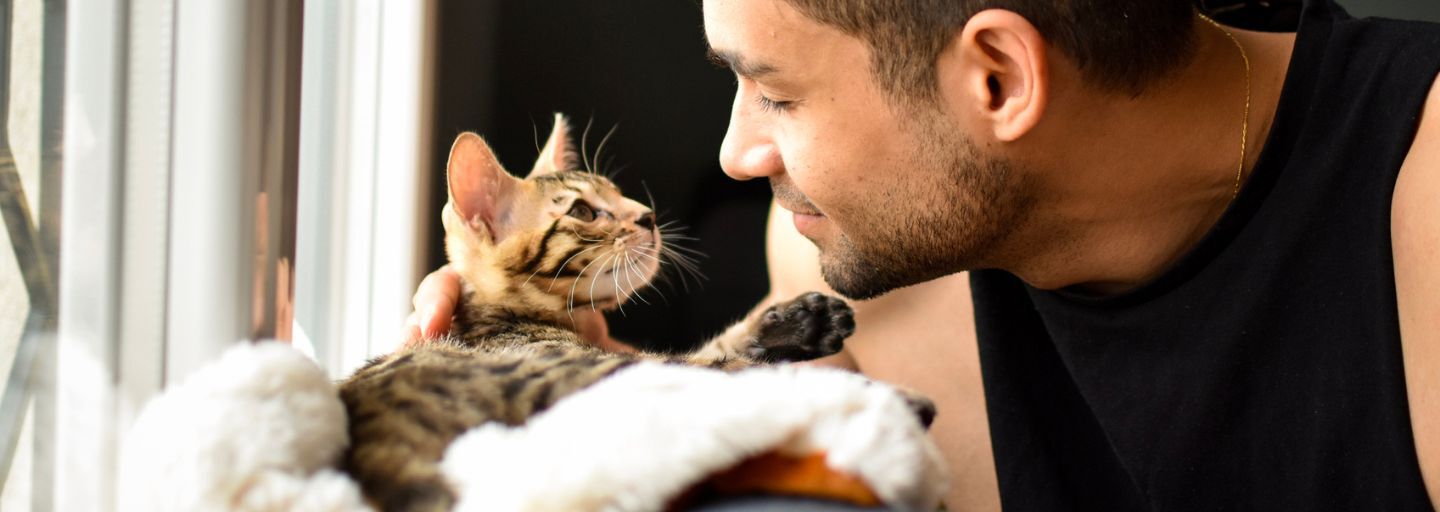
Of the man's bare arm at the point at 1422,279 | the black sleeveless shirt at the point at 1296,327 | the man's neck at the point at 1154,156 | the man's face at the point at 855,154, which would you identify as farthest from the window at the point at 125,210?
the man's bare arm at the point at 1422,279

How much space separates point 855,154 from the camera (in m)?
1.10

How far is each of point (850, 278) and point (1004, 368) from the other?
1.05 ft

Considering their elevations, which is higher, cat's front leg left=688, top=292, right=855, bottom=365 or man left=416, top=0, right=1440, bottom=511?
man left=416, top=0, right=1440, bottom=511

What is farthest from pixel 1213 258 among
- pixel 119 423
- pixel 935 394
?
pixel 119 423

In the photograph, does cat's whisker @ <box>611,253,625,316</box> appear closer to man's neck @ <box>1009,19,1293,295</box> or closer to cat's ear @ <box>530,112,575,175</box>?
cat's ear @ <box>530,112,575,175</box>

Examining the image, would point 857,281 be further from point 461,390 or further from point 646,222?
point 461,390

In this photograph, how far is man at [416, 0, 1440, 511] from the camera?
3.33 ft

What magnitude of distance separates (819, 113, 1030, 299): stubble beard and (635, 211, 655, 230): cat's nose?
0.25 meters

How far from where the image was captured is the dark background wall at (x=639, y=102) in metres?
1.59

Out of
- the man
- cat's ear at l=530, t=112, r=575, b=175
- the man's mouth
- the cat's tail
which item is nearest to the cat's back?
the cat's tail

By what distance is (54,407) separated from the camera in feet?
2.83

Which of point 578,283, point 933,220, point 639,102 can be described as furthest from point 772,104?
point 639,102

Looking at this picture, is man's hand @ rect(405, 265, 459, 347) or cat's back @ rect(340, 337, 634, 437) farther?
man's hand @ rect(405, 265, 459, 347)

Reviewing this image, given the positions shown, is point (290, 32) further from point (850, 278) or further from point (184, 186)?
point (850, 278)
